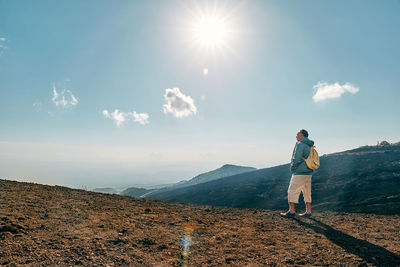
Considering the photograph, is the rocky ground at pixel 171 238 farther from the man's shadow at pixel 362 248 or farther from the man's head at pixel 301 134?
the man's head at pixel 301 134

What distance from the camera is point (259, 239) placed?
5133 mm

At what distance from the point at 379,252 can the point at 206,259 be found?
3.41 metres

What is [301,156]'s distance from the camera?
25.0 feet

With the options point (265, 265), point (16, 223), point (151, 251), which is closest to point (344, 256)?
point (265, 265)

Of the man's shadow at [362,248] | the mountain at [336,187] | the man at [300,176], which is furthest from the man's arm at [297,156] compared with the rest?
the mountain at [336,187]

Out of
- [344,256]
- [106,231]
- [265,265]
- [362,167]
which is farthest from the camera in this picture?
[362,167]

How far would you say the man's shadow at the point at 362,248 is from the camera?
386 cm

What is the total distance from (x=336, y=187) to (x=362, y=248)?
1483 cm

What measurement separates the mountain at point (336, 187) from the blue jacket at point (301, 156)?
5599 mm

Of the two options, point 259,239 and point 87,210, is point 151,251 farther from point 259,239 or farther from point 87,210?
point 87,210

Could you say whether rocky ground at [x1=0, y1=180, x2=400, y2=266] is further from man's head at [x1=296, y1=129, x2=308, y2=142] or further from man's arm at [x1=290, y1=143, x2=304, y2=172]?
man's head at [x1=296, y1=129, x2=308, y2=142]

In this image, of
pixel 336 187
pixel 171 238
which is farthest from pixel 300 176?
pixel 336 187

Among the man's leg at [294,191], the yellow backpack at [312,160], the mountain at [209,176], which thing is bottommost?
the mountain at [209,176]

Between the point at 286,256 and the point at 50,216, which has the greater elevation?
the point at 50,216
